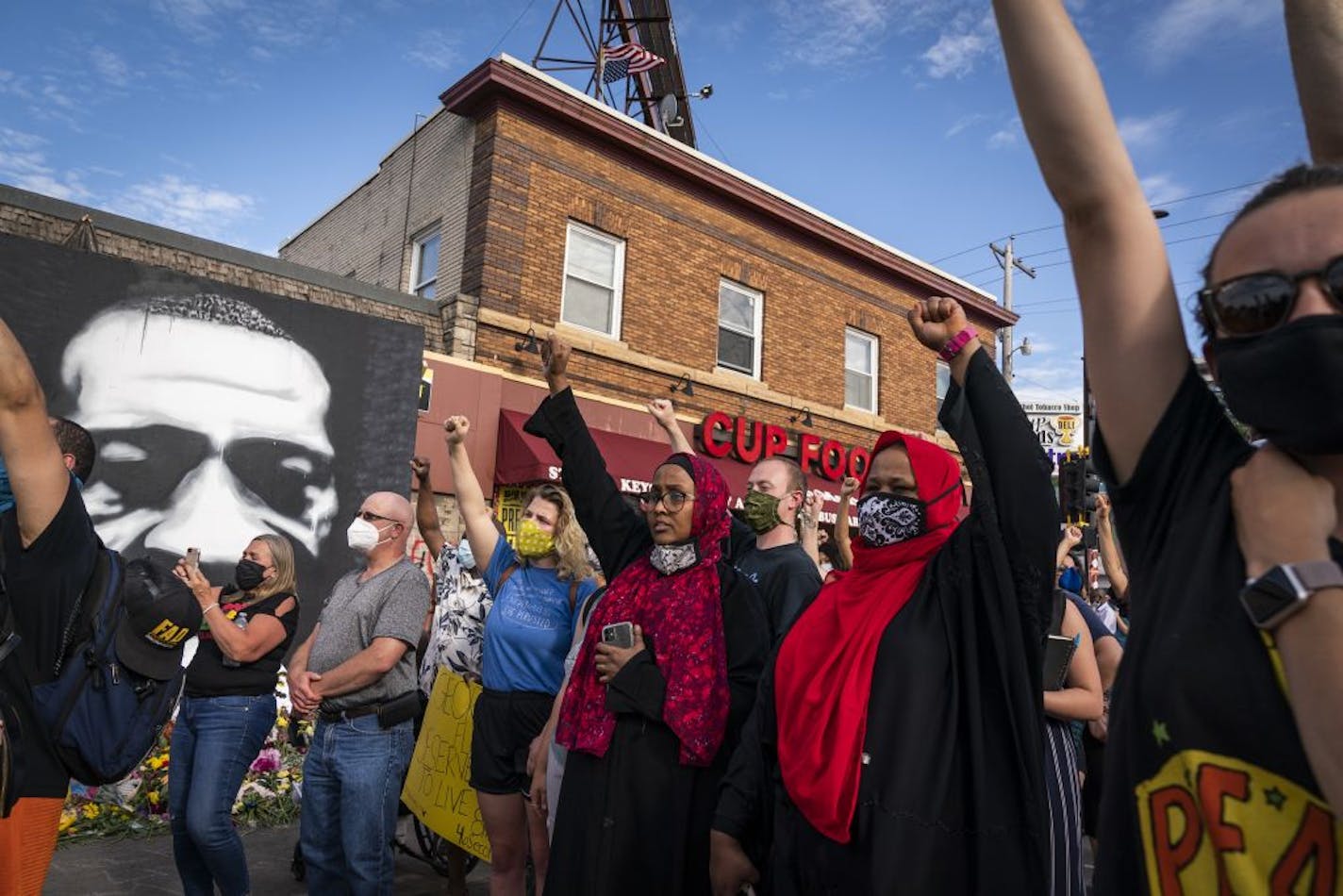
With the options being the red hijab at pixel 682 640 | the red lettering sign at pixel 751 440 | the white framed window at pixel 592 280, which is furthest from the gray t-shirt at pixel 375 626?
the red lettering sign at pixel 751 440

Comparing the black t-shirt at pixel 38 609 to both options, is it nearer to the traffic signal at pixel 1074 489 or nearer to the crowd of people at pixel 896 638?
the crowd of people at pixel 896 638

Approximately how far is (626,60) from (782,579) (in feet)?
45.1

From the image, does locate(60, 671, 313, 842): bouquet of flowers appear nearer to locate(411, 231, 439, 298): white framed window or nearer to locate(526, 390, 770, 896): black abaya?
locate(526, 390, 770, 896): black abaya

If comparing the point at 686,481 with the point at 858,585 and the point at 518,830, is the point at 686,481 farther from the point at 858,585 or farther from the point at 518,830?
the point at 518,830

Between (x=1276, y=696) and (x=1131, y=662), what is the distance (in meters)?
0.19

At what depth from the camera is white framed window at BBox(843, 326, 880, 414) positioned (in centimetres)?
1631

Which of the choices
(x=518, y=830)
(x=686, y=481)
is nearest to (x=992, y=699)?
(x=686, y=481)

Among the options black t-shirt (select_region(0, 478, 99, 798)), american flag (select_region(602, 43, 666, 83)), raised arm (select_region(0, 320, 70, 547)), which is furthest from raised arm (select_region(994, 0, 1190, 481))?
american flag (select_region(602, 43, 666, 83))

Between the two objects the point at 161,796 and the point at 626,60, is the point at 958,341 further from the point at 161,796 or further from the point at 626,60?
the point at 626,60

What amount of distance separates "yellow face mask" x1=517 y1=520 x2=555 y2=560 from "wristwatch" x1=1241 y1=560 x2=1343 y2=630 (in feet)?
12.7

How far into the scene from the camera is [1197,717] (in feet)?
3.54

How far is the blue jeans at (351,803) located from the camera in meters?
4.18

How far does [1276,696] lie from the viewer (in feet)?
3.34

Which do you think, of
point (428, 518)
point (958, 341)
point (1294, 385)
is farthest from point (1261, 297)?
point (428, 518)
